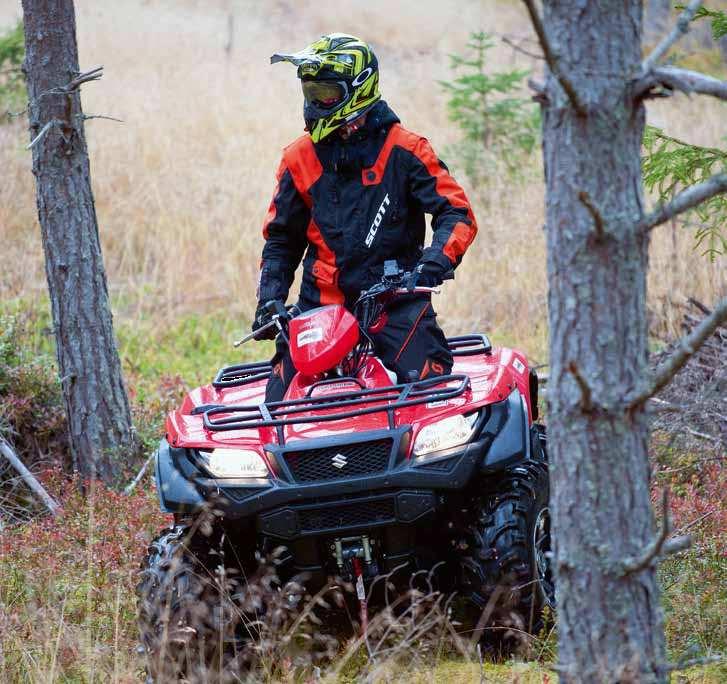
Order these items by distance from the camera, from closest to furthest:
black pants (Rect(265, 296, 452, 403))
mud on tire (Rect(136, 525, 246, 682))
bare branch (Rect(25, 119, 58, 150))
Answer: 1. mud on tire (Rect(136, 525, 246, 682))
2. black pants (Rect(265, 296, 452, 403))
3. bare branch (Rect(25, 119, 58, 150))

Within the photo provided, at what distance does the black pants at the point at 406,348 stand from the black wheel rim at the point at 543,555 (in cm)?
77

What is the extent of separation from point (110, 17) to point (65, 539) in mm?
16396

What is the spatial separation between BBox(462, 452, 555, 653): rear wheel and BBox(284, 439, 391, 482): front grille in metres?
0.49

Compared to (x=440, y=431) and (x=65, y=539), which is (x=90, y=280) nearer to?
(x=65, y=539)

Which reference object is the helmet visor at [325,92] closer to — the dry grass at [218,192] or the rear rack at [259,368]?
the rear rack at [259,368]

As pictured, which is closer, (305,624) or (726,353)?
(305,624)

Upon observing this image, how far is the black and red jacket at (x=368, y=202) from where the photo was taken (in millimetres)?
5000

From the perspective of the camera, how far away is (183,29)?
20234mm

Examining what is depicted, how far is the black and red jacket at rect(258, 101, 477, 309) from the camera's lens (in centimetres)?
500

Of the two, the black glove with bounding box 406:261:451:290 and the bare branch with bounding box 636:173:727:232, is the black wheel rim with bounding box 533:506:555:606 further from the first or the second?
the bare branch with bounding box 636:173:727:232

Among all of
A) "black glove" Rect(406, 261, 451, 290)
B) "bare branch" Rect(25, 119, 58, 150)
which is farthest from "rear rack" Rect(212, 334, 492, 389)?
"bare branch" Rect(25, 119, 58, 150)

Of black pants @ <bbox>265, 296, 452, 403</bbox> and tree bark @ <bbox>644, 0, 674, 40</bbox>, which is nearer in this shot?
black pants @ <bbox>265, 296, 452, 403</bbox>

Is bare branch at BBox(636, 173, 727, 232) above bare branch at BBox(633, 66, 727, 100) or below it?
below

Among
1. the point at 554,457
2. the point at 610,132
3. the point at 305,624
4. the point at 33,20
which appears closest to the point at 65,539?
the point at 305,624
